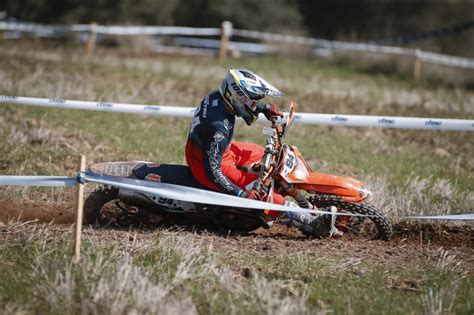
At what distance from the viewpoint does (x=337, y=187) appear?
7.67 meters

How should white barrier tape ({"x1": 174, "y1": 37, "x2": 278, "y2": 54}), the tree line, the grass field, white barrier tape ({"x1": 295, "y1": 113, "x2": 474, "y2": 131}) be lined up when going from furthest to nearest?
the tree line → white barrier tape ({"x1": 174, "y1": 37, "x2": 278, "y2": 54}) → white barrier tape ({"x1": 295, "y1": 113, "x2": 474, "y2": 131}) → the grass field

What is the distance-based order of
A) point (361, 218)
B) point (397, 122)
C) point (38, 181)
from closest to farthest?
point (38, 181), point (361, 218), point (397, 122)

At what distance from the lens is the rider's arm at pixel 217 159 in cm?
730

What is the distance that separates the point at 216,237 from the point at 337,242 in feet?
4.36

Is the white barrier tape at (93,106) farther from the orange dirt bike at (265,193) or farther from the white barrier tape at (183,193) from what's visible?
the white barrier tape at (183,193)

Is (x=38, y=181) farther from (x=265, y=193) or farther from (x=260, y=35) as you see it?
(x=260, y=35)

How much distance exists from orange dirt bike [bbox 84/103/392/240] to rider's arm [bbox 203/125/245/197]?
303 mm

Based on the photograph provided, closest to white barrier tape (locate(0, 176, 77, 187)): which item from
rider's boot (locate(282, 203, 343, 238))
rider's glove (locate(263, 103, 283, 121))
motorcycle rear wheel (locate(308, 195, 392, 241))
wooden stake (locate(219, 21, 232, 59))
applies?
rider's glove (locate(263, 103, 283, 121))

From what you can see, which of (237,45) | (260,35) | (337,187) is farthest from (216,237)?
(237,45)

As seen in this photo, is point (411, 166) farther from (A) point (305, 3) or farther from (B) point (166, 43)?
(A) point (305, 3)

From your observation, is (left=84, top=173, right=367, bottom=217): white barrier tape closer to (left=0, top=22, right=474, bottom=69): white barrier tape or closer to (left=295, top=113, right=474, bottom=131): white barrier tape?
(left=295, top=113, right=474, bottom=131): white barrier tape

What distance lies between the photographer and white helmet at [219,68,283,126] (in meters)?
7.36

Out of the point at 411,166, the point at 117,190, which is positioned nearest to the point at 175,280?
the point at 117,190

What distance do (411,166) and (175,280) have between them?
6714 millimetres
